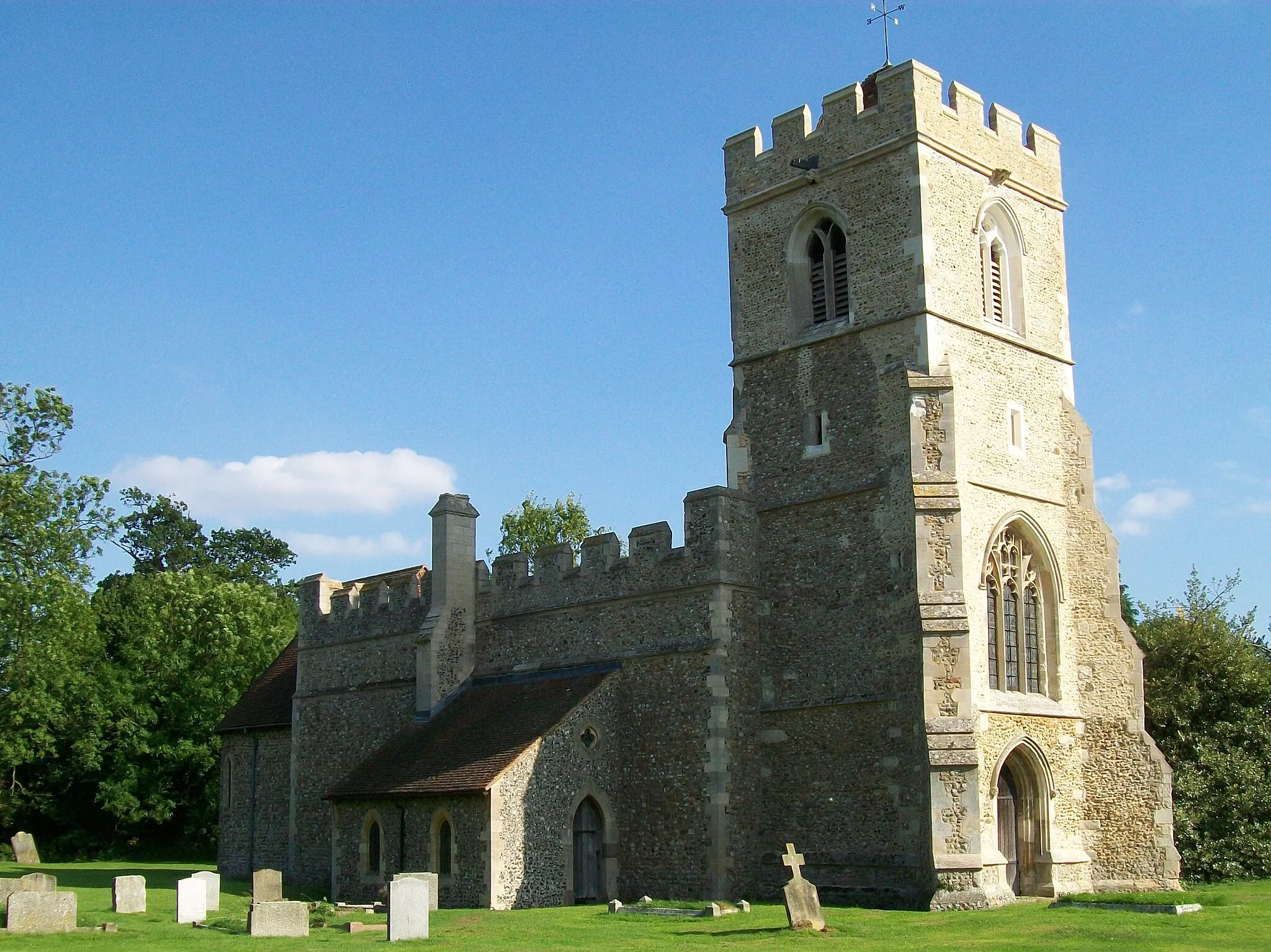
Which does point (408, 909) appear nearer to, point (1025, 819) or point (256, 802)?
point (1025, 819)

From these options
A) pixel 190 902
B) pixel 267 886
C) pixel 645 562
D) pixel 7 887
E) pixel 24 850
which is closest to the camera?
pixel 190 902

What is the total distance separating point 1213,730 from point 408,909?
1624 cm

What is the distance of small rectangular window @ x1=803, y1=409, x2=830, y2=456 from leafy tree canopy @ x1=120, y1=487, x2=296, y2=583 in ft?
161

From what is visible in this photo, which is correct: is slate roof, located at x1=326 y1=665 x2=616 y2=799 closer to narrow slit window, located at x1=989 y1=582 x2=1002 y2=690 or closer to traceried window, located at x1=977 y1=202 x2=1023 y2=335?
narrow slit window, located at x1=989 y1=582 x2=1002 y2=690

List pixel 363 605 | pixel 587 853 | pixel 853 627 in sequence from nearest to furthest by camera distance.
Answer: pixel 853 627, pixel 587 853, pixel 363 605

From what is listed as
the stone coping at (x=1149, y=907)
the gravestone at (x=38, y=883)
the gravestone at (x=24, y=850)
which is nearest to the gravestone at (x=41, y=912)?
the gravestone at (x=38, y=883)

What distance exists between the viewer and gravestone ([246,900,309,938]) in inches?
726

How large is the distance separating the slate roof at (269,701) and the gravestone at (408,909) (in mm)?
15663

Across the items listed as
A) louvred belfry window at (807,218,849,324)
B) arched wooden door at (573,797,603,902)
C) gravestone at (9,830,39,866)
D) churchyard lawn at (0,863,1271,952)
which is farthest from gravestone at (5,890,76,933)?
louvred belfry window at (807,218,849,324)

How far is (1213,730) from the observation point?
88.2ft

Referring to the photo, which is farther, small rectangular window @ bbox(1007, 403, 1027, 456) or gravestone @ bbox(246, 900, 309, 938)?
small rectangular window @ bbox(1007, 403, 1027, 456)

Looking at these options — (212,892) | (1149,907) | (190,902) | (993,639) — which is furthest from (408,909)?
(993,639)

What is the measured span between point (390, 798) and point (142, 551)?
48.5 metres

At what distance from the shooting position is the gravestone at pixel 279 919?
60.5 feet
